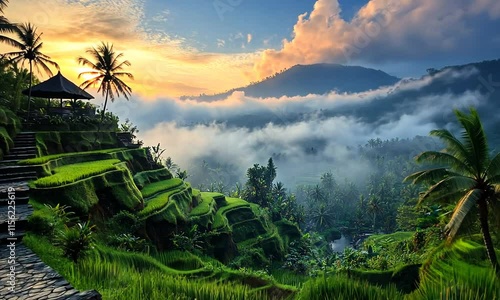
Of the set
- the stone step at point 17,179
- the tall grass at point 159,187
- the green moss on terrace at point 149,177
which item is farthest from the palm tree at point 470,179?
the green moss on terrace at point 149,177

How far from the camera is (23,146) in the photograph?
20.6m

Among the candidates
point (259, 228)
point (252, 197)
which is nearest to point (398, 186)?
point (252, 197)

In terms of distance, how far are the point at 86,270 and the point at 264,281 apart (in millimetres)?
13451

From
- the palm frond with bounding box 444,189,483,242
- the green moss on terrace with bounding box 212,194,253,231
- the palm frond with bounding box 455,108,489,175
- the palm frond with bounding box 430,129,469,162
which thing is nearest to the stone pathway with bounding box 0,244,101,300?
the palm frond with bounding box 444,189,483,242

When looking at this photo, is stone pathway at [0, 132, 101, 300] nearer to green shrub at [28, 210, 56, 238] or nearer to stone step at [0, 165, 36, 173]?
green shrub at [28, 210, 56, 238]

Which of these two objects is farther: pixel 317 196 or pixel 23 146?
pixel 317 196

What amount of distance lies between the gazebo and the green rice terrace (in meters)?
4.02

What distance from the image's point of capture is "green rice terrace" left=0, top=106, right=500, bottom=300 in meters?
5.90

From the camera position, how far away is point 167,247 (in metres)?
20.9

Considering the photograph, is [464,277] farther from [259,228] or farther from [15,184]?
[259,228]

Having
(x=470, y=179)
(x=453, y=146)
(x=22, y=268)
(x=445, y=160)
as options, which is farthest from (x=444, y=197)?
(x=22, y=268)

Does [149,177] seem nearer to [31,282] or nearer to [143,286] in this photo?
[31,282]

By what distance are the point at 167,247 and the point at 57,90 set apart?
17970mm

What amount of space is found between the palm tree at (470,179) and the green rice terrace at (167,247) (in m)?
1.59
